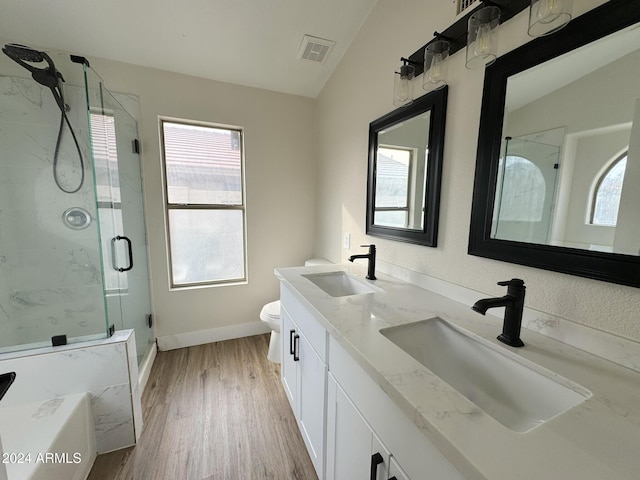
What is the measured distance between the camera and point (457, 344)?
940 millimetres

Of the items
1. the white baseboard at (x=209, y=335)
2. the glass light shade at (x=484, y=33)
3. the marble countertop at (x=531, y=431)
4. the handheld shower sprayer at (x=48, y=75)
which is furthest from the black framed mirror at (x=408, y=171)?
the handheld shower sprayer at (x=48, y=75)

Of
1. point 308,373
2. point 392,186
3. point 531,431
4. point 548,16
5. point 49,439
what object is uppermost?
point 548,16

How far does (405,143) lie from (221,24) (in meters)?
1.50

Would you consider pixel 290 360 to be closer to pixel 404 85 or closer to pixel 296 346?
pixel 296 346

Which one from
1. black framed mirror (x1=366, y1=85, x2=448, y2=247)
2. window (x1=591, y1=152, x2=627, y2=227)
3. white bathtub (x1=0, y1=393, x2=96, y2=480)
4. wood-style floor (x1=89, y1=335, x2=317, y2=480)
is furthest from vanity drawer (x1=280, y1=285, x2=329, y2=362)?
white bathtub (x1=0, y1=393, x2=96, y2=480)

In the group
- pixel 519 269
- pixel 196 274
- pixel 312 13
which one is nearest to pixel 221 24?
pixel 312 13

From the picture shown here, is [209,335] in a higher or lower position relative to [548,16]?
lower

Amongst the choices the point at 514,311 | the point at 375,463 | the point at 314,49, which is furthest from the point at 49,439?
the point at 314,49

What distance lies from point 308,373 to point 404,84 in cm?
161

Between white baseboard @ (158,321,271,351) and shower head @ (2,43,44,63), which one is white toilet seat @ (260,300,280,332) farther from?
shower head @ (2,43,44,63)

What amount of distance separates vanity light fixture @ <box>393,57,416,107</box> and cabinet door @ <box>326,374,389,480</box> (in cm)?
144

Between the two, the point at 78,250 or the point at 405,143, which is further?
the point at 78,250

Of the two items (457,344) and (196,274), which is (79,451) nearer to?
(196,274)

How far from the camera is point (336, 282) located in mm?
1752
